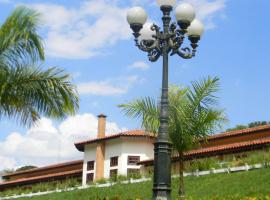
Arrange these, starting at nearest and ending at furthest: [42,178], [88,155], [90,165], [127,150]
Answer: [127,150] → [90,165] → [88,155] → [42,178]

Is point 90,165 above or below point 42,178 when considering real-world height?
above

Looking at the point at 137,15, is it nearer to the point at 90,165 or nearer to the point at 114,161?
the point at 114,161

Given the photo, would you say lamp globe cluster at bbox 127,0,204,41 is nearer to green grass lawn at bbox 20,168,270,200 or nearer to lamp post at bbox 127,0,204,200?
lamp post at bbox 127,0,204,200

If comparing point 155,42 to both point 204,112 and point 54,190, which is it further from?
point 54,190

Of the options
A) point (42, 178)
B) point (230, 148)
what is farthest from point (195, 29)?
point (42, 178)

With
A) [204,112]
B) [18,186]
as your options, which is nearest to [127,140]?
[18,186]

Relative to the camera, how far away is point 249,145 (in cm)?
3634

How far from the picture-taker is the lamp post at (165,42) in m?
12.3

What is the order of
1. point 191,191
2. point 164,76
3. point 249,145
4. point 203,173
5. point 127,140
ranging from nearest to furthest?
point 164,76 → point 191,191 → point 203,173 → point 249,145 → point 127,140

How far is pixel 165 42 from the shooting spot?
44.4 ft

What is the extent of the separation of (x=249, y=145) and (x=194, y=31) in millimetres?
22961

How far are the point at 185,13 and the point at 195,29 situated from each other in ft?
2.98

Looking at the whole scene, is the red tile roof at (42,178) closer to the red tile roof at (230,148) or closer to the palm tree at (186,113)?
the red tile roof at (230,148)

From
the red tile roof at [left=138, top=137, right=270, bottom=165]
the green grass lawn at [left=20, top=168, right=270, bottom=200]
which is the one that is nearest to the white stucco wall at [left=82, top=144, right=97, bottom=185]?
the red tile roof at [left=138, top=137, right=270, bottom=165]
